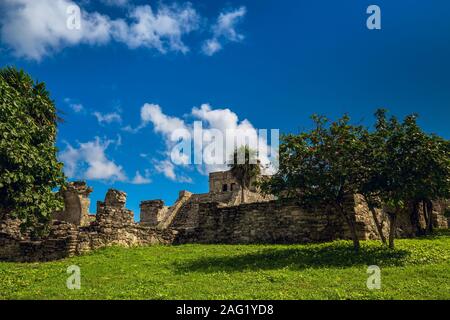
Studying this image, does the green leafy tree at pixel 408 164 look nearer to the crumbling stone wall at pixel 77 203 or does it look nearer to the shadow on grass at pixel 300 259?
the shadow on grass at pixel 300 259

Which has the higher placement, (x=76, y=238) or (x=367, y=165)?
(x=367, y=165)

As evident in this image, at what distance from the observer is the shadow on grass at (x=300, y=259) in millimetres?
12711

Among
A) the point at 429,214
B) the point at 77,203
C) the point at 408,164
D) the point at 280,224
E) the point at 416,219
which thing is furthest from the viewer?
the point at 77,203

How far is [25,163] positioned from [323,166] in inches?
418

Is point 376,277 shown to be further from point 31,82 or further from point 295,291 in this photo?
point 31,82

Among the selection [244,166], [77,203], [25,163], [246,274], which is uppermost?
[244,166]

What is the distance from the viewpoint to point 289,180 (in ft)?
50.5

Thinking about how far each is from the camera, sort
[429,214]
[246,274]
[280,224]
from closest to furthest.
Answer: [246,274] < [280,224] < [429,214]

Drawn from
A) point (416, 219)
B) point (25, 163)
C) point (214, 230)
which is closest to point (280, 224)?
point (214, 230)

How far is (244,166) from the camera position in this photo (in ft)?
147

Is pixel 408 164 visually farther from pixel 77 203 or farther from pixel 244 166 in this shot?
pixel 244 166

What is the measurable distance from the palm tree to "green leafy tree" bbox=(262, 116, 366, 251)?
28.7m

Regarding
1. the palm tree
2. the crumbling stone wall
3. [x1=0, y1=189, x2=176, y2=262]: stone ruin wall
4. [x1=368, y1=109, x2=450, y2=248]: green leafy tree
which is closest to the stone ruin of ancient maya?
[x1=0, y1=189, x2=176, y2=262]: stone ruin wall
